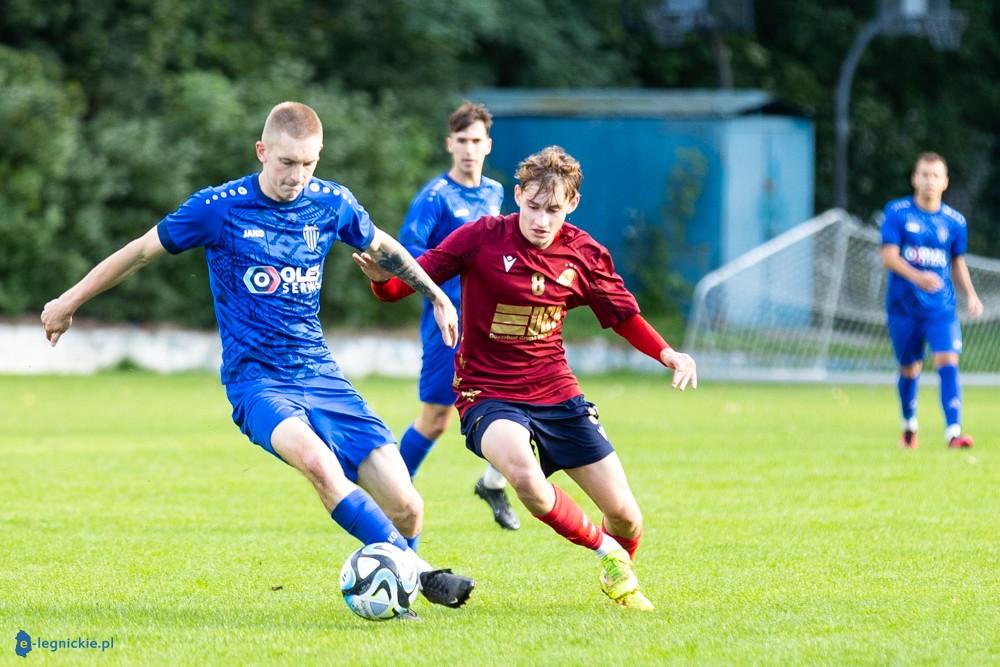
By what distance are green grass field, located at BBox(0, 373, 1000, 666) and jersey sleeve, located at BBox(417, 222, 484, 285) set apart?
1.31 m

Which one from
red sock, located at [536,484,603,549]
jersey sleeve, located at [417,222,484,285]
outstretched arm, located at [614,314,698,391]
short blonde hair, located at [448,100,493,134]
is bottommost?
red sock, located at [536,484,603,549]

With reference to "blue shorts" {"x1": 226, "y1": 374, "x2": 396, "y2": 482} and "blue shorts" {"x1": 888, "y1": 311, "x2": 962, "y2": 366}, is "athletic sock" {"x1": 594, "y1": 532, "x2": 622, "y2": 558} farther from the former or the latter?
"blue shorts" {"x1": 888, "y1": 311, "x2": 962, "y2": 366}

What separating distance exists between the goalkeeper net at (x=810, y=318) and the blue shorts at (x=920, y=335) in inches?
326

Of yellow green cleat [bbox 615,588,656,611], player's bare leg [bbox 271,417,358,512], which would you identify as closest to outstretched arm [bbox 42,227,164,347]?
player's bare leg [bbox 271,417,358,512]

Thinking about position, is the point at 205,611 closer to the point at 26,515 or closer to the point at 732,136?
the point at 26,515

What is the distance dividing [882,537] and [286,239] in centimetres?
356

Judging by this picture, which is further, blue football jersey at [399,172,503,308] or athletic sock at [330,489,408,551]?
blue football jersey at [399,172,503,308]

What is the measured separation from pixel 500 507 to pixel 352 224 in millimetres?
2762

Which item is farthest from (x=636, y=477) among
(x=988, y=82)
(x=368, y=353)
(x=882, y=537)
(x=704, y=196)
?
(x=988, y=82)

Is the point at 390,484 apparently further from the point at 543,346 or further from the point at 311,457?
the point at 543,346

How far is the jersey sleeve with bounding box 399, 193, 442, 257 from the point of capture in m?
8.71

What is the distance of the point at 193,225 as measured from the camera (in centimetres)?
632

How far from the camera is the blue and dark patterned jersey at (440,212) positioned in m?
8.77

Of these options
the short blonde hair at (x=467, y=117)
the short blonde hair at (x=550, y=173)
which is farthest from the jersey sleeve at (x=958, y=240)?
the short blonde hair at (x=550, y=173)
